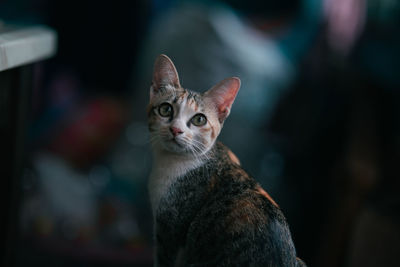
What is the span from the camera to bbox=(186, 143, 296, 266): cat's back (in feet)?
2.25

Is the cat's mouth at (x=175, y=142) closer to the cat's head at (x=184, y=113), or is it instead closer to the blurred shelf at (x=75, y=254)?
the cat's head at (x=184, y=113)

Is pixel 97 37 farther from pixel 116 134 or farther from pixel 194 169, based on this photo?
pixel 194 169

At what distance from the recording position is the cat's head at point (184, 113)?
72 centimetres

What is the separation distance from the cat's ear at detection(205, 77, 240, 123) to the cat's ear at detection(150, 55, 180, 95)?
0.06 metres

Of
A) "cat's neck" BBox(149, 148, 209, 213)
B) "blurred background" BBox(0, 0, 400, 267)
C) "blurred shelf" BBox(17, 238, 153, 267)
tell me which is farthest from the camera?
"blurred background" BBox(0, 0, 400, 267)

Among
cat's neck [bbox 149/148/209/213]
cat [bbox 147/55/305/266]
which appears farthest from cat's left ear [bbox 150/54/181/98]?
cat's neck [bbox 149/148/209/213]

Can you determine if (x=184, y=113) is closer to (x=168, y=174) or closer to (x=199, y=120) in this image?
(x=199, y=120)

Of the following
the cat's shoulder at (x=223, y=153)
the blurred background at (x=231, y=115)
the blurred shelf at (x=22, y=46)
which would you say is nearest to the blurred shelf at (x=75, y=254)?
the blurred background at (x=231, y=115)

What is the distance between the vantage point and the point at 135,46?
2.48 meters

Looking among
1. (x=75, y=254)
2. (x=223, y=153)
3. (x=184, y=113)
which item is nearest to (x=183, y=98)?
(x=184, y=113)

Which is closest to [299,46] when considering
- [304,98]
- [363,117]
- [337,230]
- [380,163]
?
[304,98]

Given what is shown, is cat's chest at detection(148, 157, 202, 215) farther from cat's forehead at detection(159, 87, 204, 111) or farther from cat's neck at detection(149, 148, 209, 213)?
cat's forehead at detection(159, 87, 204, 111)

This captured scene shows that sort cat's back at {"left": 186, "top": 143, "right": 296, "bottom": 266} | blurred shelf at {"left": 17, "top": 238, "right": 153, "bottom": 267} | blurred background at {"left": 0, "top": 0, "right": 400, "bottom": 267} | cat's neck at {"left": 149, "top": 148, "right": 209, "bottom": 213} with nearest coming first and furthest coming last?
cat's back at {"left": 186, "top": 143, "right": 296, "bottom": 266}, cat's neck at {"left": 149, "top": 148, "right": 209, "bottom": 213}, blurred shelf at {"left": 17, "top": 238, "right": 153, "bottom": 267}, blurred background at {"left": 0, "top": 0, "right": 400, "bottom": 267}

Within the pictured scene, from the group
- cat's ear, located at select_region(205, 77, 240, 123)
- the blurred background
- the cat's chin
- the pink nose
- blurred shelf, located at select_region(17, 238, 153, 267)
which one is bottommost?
blurred shelf, located at select_region(17, 238, 153, 267)
